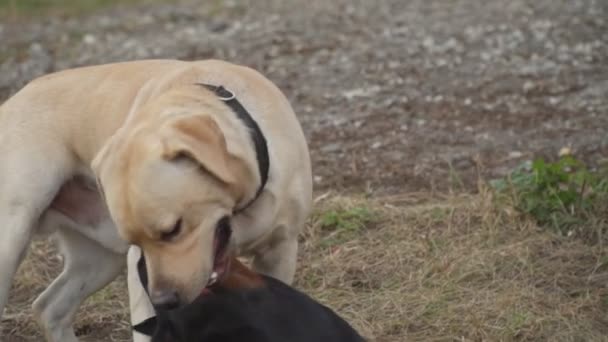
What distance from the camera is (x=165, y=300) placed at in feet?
13.0

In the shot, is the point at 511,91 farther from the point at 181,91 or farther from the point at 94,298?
the point at 181,91

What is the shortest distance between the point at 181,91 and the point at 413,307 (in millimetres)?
1509

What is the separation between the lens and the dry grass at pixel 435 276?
5.08 meters

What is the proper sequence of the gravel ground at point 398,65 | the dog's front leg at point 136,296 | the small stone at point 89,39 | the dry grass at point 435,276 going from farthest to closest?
1. the small stone at point 89,39
2. the gravel ground at point 398,65
3. the dry grass at point 435,276
4. the dog's front leg at point 136,296

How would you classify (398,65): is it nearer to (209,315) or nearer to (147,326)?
(147,326)

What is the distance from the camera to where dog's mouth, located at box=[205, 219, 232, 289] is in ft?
13.6

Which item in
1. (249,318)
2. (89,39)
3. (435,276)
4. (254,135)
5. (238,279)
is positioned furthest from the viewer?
(89,39)

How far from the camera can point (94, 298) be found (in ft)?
19.0

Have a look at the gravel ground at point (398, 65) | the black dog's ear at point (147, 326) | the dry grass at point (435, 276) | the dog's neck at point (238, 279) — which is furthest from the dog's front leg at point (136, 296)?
the gravel ground at point (398, 65)

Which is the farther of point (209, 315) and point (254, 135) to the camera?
point (254, 135)

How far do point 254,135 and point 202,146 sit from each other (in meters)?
0.37

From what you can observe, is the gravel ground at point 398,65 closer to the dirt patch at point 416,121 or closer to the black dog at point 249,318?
the dirt patch at point 416,121

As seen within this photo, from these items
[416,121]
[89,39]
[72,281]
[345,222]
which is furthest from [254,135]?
[89,39]

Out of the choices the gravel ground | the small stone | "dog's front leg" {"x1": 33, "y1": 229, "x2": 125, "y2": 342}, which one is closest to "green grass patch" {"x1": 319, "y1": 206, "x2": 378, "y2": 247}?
the gravel ground
